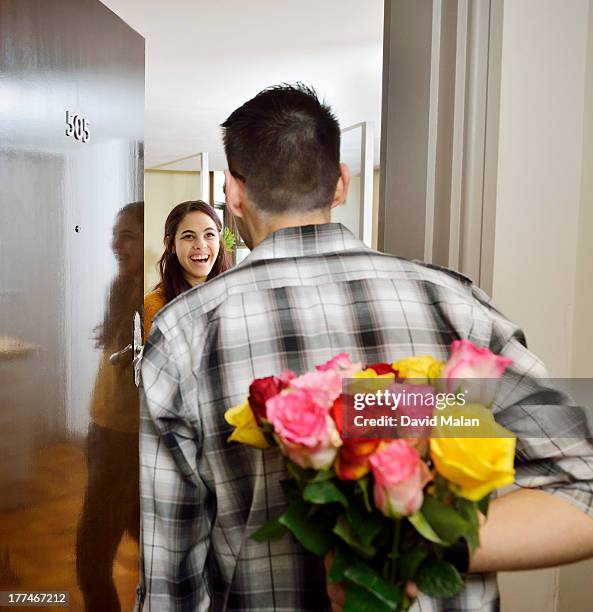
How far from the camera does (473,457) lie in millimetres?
543

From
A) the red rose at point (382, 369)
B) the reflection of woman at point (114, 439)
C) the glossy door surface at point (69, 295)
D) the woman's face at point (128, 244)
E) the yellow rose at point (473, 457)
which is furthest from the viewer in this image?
the woman's face at point (128, 244)

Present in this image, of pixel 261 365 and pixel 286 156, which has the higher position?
pixel 286 156

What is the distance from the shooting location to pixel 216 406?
85 centimetres

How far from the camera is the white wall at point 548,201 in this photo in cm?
111

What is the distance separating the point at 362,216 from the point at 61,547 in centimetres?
484

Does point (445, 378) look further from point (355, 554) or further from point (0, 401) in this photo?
point (0, 401)

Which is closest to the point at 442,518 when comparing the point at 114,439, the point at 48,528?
the point at 48,528

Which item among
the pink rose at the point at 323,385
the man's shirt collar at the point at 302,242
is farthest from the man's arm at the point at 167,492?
the pink rose at the point at 323,385

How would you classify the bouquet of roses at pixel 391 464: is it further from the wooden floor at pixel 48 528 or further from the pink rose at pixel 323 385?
the wooden floor at pixel 48 528

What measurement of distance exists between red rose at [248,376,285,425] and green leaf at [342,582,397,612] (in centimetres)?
18

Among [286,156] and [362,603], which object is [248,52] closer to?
[286,156]

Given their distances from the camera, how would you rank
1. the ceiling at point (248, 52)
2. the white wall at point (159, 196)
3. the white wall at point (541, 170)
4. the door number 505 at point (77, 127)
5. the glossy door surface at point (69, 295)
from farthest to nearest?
the white wall at point (159, 196), the ceiling at point (248, 52), the door number 505 at point (77, 127), the glossy door surface at point (69, 295), the white wall at point (541, 170)

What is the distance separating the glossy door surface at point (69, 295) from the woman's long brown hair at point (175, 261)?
0.76m

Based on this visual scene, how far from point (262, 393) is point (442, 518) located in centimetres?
20
